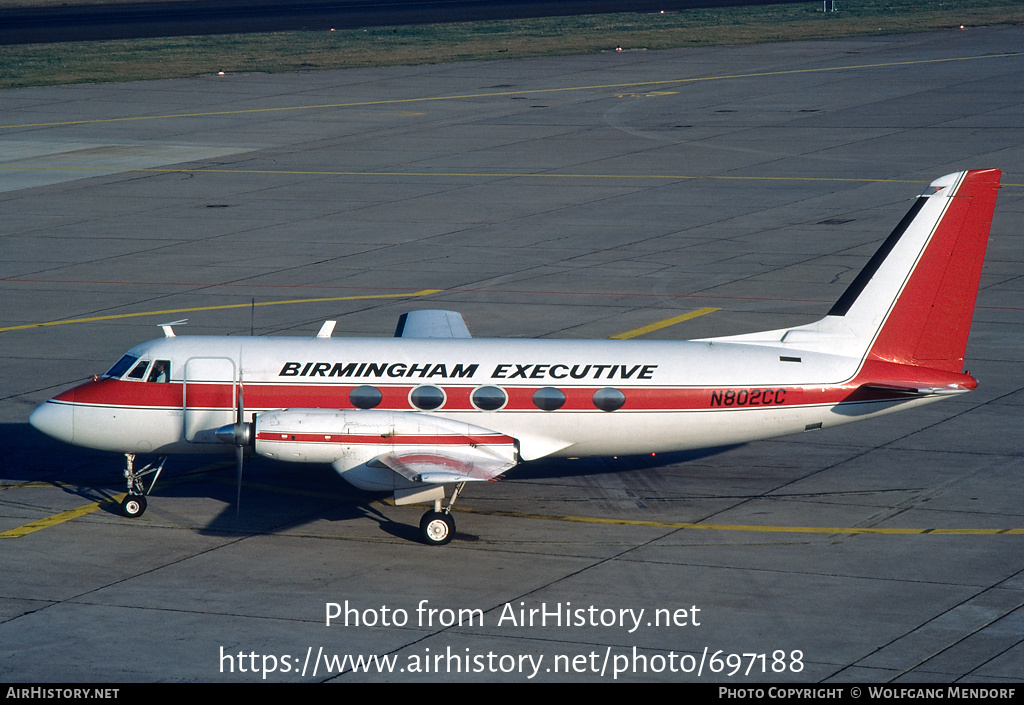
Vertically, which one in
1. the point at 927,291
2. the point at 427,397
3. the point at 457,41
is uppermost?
the point at 457,41

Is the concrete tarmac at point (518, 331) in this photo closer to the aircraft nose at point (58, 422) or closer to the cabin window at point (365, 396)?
the aircraft nose at point (58, 422)

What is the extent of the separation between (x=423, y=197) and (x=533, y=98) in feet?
78.2

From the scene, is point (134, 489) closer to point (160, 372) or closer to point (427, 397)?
point (160, 372)

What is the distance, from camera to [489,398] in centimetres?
2491

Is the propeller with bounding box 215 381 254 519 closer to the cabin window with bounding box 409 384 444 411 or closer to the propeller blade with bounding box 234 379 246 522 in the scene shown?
the propeller blade with bounding box 234 379 246 522

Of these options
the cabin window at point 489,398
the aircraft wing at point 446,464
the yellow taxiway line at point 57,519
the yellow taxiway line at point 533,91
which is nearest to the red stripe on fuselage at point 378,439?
the aircraft wing at point 446,464

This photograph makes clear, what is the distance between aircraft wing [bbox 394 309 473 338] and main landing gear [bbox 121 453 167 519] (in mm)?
6126

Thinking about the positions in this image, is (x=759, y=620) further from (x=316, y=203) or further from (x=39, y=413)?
(x=316, y=203)

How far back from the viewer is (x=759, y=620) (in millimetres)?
20594

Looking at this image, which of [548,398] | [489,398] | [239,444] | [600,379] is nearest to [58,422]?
[239,444]

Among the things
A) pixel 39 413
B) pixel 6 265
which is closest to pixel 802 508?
pixel 39 413

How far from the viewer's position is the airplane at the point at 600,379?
24.9m

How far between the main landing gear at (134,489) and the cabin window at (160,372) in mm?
1638

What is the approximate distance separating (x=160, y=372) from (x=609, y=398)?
8394 millimetres
